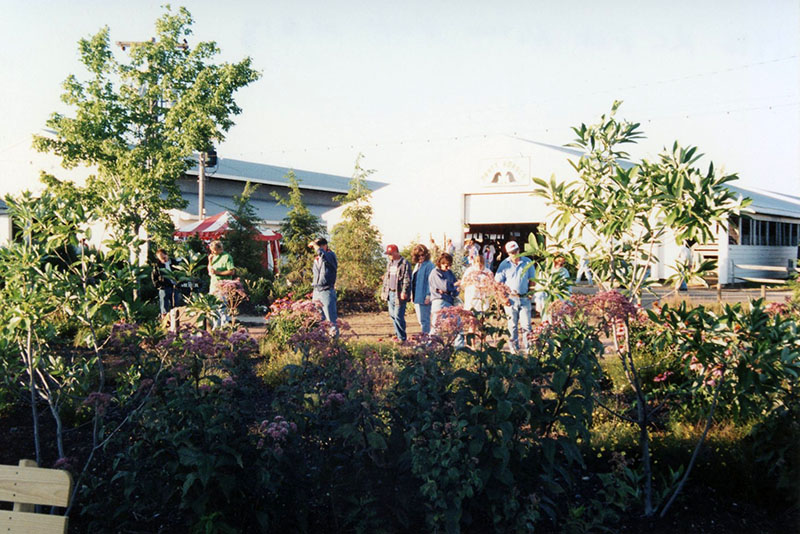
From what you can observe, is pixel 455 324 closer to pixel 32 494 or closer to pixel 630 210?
pixel 630 210

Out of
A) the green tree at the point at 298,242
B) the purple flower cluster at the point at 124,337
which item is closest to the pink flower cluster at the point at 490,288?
the purple flower cluster at the point at 124,337

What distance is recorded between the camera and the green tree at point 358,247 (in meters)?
19.1

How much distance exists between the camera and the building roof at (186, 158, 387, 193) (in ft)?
121

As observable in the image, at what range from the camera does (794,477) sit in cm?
409

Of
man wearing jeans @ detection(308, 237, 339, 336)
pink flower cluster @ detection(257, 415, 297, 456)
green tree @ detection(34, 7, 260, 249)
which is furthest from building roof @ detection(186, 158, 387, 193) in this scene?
pink flower cluster @ detection(257, 415, 297, 456)

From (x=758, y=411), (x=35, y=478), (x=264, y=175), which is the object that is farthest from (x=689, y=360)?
(x=264, y=175)

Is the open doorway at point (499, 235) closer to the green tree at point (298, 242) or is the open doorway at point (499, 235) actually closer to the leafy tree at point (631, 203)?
the green tree at point (298, 242)

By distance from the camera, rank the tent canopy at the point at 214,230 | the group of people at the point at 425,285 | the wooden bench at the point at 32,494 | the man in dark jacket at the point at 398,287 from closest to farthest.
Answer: the wooden bench at the point at 32,494
the group of people at the point at 425,285
the man in dark jacket at the point at 398,287
the tent canopy at the point at 214,230

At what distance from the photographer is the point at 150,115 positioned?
15031mm

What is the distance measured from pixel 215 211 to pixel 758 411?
31.4 m

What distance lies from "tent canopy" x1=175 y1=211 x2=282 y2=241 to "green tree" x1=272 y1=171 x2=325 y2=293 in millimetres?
863

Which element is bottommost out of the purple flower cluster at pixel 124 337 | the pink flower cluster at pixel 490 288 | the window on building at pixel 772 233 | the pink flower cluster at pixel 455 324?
the purple flower cluster at pixel 124 337

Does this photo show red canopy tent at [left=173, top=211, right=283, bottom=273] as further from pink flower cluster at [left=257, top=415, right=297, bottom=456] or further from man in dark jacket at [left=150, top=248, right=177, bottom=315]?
pink flower cluster at [left=257, top=415, right=297, bottom=456]

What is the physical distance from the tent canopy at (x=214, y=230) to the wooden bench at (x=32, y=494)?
17.2 meters
